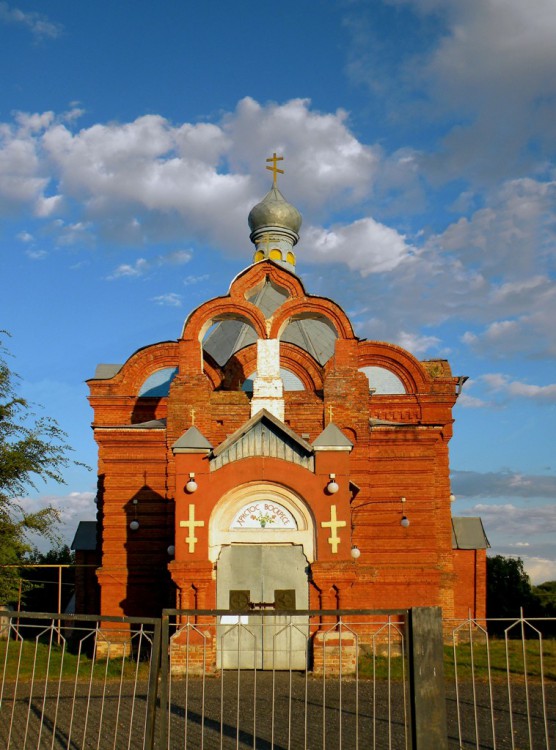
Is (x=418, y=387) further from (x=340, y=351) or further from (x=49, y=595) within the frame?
(x=49, y=595)

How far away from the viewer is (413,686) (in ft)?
17.9

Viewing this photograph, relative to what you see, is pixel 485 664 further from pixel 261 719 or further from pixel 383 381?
pixel 383 381

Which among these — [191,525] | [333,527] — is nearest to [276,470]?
[333,527]

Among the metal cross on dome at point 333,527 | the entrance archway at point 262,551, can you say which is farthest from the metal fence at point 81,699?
the metal cross on dome at point 333,527

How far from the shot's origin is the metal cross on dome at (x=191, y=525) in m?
11.8

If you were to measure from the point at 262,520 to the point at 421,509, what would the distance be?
4.00m

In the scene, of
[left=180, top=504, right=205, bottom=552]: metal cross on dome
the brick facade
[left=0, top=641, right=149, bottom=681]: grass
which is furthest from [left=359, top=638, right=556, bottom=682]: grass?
[left=0, top=641, right=149, bottom=681]: grass

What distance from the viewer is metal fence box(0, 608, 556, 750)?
5723 mm

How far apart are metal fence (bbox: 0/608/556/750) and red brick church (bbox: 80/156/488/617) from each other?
886 millimetres

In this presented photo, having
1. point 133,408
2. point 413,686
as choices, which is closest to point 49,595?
point 133,408

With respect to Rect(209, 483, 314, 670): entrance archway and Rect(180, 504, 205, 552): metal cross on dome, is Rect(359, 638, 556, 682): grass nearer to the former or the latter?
Rect(209, 483, 314, 670): entrance archway

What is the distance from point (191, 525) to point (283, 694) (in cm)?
321

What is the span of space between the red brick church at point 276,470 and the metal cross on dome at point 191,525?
0.02 m

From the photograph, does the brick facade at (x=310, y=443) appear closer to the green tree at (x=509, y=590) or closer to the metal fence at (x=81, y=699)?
the metal fence at (x=81, y=699)
